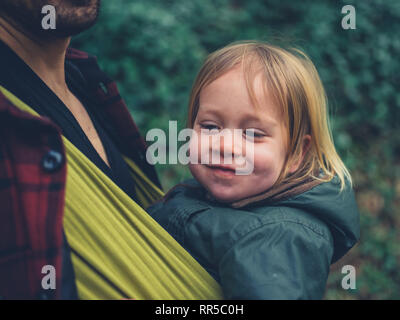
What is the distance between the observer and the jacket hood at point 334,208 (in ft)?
4.26

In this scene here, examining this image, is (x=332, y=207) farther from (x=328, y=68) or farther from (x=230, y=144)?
(x=328, y=68)

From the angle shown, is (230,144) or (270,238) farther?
(230,144)

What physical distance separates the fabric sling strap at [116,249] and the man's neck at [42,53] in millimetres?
325

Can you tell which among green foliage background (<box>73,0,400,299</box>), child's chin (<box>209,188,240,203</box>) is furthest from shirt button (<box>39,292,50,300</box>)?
green foliage background (<box>73,0,400,299</box>)

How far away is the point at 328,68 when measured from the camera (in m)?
4.41

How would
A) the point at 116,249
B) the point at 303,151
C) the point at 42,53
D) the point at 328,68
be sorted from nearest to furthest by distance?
1. the point at 116,249
2. the point at 42,53
3. the point at 303,151
4. the point at 328,68

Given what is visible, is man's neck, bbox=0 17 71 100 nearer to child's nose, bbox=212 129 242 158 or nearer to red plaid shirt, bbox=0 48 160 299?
red plaid shirt, bbox=0 48 160 299

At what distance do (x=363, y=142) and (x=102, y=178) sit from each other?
11.8 ft

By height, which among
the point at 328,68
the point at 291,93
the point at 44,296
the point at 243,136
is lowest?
the point at 44,296

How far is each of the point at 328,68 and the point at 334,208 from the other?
3401mm

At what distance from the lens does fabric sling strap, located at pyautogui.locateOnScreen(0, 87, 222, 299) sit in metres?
1.03

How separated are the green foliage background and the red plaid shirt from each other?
2584 millimetres

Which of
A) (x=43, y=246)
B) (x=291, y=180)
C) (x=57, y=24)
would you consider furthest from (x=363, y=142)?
(x=43, y=246)

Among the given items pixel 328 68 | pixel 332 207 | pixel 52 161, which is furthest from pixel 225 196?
pixel 328 68
